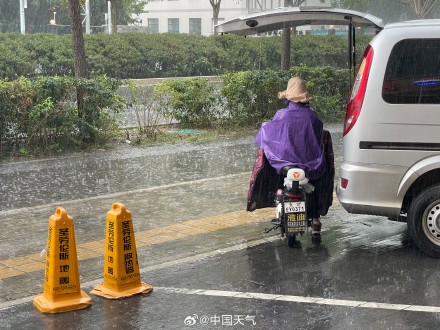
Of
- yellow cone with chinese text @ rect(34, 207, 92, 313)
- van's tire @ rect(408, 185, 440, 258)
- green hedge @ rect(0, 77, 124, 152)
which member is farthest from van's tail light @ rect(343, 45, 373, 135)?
green hedge @ rect(0, 77, 124, 152)

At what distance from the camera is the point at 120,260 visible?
21.0ft

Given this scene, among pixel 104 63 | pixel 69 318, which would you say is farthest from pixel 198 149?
pixel 104 63

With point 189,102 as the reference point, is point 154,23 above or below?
above

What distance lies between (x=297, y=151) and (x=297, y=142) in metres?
0.09

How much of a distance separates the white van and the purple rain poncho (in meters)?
0.50

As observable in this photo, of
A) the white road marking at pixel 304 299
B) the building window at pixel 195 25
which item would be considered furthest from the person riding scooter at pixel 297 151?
the building window at pixel 195 25

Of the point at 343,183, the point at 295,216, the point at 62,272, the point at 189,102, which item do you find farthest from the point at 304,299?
the point at 189,102

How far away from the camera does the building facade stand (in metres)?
71.2

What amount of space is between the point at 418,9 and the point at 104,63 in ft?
65.7

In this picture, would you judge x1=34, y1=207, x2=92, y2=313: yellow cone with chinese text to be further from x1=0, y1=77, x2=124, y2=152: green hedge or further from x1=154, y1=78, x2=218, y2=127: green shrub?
x1=154, y1=78, x2=218, y2=127: green shrub

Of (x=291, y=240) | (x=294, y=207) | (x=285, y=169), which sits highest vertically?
(x=285, y=169)

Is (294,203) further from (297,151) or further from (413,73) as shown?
(413,73)

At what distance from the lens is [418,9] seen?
4272 centimetres

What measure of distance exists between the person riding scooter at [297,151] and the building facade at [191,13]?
61.5 meters
